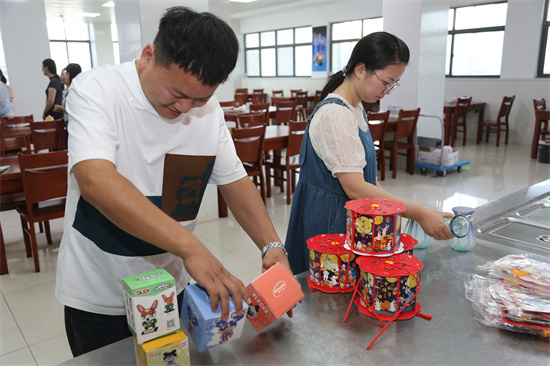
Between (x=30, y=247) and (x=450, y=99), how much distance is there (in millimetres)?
7215

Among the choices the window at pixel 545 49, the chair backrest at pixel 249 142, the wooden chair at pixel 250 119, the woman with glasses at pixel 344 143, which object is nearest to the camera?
the woman with glasses at pixel 344 143

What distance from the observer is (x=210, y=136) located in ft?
3.56

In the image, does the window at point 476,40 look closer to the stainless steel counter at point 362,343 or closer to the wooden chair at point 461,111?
the wooden chair at point 461,111

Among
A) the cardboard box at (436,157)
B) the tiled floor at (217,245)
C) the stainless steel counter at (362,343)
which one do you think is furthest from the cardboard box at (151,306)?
the cardboard box at (436,157)

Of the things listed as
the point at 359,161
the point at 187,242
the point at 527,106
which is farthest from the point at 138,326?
the point at 527,106

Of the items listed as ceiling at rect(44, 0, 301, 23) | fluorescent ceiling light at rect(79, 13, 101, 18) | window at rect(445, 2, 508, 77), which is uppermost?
fluorescent ceiling light at rect(79, 13, 101, 18)

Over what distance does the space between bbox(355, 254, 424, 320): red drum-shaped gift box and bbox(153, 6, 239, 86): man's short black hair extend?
1.80 ft

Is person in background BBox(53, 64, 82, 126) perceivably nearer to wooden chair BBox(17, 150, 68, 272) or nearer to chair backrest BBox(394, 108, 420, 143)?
wooden chair BBox(17, 150, 68, 272)

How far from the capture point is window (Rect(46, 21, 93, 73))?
43.3ft

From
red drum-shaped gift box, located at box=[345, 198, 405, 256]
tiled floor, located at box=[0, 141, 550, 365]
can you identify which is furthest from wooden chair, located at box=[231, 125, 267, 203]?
red drum-shaped gift box, located at box=[345, 198, 405, 256]

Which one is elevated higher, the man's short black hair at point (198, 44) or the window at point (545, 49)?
the window at point (545, 49)

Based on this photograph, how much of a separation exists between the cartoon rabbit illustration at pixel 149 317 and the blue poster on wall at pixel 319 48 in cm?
1049

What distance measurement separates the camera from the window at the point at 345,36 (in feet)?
31.9

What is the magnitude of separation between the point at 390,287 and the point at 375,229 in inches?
5.3
